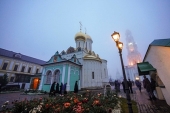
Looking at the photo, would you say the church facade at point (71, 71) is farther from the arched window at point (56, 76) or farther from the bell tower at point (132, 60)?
the bell tower at point (132, 60)

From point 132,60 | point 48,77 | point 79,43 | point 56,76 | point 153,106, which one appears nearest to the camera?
point 153,106

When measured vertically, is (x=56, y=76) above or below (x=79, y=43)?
below

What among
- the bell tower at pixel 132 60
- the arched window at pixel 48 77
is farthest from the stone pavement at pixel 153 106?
the bell tower at pixel 132 60

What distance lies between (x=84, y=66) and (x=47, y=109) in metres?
18.7

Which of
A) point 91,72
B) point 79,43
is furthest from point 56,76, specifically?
point 79,43

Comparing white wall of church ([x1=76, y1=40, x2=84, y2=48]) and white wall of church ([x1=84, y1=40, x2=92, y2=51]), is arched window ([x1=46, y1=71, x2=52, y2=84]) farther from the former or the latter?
white wall of church ([x1=84, y1=40, x2=92, y2=51])

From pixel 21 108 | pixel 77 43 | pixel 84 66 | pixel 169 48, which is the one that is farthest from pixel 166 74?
pixel 77 43

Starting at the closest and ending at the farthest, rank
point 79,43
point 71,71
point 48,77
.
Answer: point 71,71 → point 48,77 → point 79,43

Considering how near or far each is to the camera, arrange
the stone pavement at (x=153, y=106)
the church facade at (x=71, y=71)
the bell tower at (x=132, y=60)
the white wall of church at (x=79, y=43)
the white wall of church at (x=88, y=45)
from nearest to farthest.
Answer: the stone pavement at (x=153, y=106), the church facade at (x=71, y=71), the white wall of church at (x=79, y=43), the white wall of church at (x=88, y=45), the bell tower at (x=132, y=60)

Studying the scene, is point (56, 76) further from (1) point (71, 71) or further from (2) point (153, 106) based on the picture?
(2) point (153, 106)

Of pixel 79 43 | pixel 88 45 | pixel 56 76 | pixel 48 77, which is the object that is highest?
pixel 88 45

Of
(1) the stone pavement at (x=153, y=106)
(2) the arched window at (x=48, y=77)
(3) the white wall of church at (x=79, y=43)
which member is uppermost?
(3) the white wall of church at (x=79, y=43)

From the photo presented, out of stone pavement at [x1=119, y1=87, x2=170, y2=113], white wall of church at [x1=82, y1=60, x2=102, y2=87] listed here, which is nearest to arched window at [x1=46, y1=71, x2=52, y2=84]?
white wall of church at [x1=82, y1=60, x2=102, y2=87]

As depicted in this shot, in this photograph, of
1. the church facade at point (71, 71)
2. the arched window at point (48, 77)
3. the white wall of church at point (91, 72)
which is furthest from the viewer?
the white wall of church at point (91, 72)
